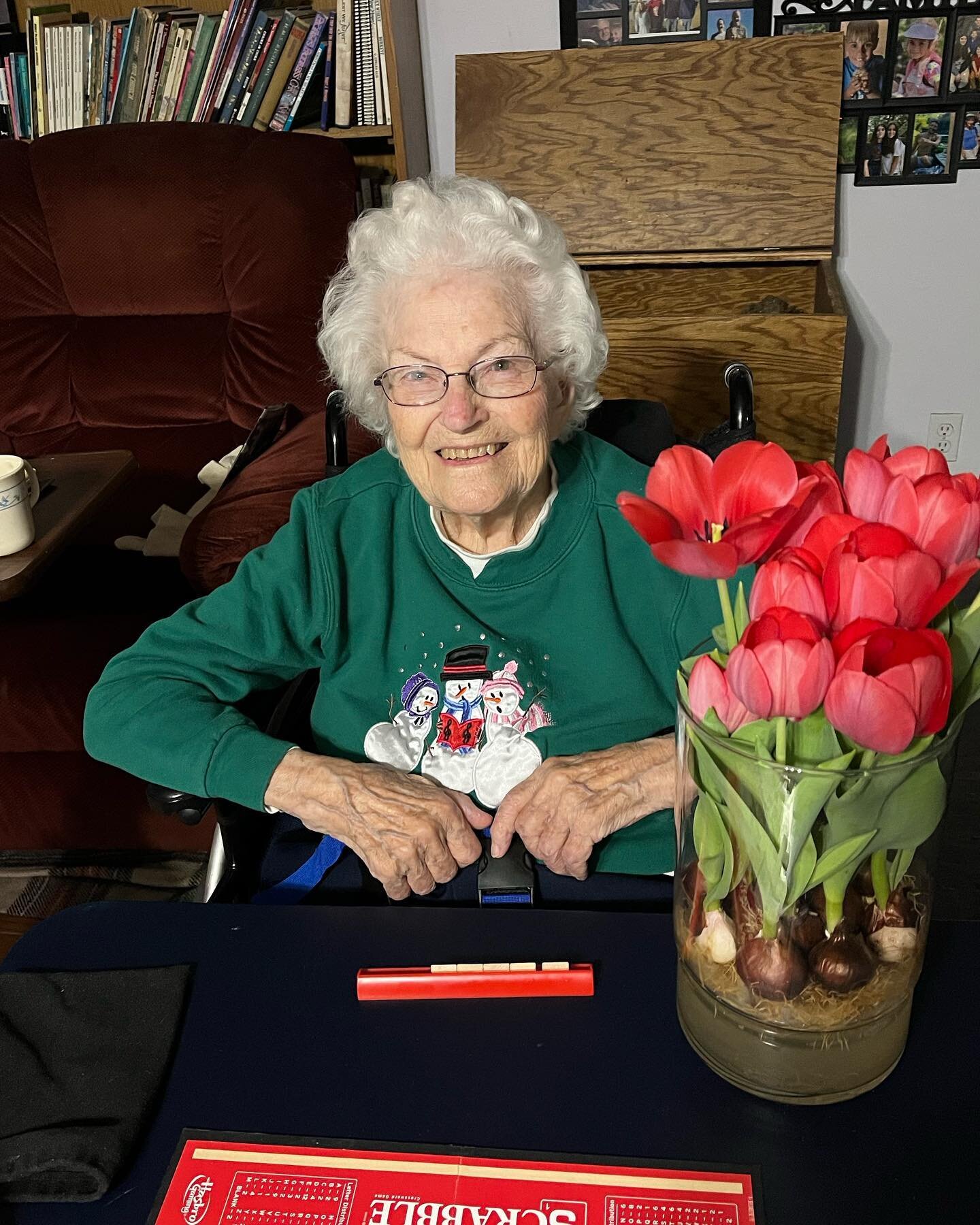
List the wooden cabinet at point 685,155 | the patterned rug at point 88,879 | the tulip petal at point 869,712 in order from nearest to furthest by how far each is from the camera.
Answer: the tulip petal at point 869,712 < the patterned rug at point 88,879 < the wooden cabinet at point 685,155

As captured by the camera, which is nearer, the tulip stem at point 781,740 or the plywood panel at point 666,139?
the tulip stem at point 781,740

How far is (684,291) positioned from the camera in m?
2.77

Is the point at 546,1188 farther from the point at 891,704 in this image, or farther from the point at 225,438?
the point at 225,438

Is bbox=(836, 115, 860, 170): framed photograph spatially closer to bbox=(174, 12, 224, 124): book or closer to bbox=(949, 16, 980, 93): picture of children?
bbox=(949, 16, 980, 93): picture of children

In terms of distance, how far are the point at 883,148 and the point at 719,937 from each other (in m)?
2.61

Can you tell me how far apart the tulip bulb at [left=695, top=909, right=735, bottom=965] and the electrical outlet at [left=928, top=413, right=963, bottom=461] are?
264 cm

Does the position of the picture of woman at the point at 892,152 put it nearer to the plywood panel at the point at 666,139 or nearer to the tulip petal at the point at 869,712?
the plywood panel at the point at 666,139

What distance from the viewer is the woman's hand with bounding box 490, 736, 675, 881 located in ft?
3.67

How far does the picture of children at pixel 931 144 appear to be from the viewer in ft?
9.04

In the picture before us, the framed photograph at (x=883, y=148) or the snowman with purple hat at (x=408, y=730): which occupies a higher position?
the framed photograph at (x=883, y=148)

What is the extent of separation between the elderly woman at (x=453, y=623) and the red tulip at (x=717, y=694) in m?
0.50

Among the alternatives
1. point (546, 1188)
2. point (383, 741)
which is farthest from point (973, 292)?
point (546, 1188)

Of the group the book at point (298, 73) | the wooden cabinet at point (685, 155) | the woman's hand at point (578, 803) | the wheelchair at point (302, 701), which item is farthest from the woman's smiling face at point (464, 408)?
the book at point (298, 73)

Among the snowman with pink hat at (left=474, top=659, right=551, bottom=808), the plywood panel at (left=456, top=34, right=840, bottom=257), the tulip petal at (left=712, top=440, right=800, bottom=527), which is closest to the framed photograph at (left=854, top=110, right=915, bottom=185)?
the plywood panel at (left=456, top=34, right=840, bottom=257)
